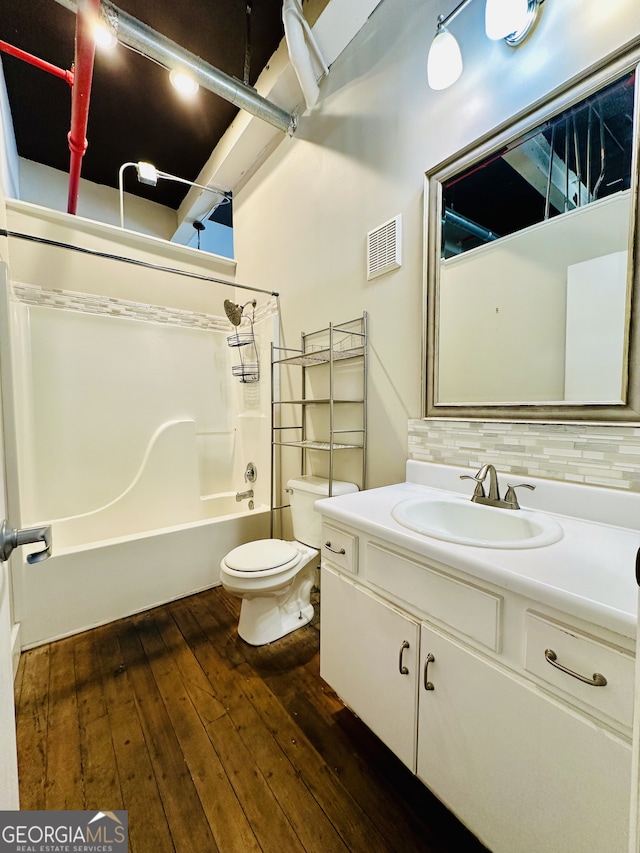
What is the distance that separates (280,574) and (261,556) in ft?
0.45

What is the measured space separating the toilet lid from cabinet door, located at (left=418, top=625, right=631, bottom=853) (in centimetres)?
83

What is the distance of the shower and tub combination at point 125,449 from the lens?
1727mm

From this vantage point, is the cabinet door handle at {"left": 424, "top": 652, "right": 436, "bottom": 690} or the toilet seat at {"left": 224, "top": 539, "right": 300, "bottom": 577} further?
the toilet seat at {"left": 224, "top": 539, "right": 300, "bottom": 577}

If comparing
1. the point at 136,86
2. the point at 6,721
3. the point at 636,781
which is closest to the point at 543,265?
the point at 636,781

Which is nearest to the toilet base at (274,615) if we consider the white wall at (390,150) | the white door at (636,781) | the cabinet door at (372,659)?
the cabinet door at (372,659)

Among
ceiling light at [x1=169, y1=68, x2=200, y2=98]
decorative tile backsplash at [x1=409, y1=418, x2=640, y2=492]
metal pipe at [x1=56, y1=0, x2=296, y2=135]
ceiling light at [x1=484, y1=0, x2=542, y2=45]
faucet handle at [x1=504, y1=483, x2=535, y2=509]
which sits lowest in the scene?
faucet handle at [x1=504, y1=483, x2=535, y2=509]

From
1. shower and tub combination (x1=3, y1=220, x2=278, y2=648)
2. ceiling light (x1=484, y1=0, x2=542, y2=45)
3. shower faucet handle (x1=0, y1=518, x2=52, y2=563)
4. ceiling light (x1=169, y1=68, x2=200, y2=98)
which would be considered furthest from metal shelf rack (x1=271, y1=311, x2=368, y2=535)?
ceiling light (x1=169, y1=68, x2=200, y2=98)

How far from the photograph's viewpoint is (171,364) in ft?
8.24

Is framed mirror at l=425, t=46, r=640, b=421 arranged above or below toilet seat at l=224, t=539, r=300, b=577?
above

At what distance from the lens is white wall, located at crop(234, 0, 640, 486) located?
101 cm

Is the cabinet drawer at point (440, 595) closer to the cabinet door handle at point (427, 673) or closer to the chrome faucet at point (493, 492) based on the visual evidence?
the cabinet door handle at point (427, 673)

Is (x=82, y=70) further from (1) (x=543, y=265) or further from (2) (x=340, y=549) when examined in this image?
(2) (x=340, y=549)

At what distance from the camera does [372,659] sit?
1.00 metres

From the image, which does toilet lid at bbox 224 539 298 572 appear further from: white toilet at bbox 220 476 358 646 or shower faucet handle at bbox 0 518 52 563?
shower faucet handle at bbox 0 518 52 563
